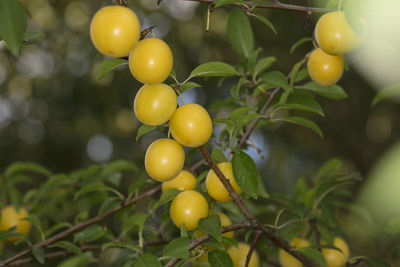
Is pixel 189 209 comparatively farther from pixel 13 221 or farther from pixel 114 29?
pixel 13 221

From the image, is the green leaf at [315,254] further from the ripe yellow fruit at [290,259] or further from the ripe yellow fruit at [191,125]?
the ripe yellow fruit at [191,125]

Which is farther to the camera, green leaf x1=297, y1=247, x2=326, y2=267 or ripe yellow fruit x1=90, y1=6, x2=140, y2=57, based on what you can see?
green leaf x1=297, y1=247, x2=326, y2=267

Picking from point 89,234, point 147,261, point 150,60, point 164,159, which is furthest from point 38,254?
point 150,60

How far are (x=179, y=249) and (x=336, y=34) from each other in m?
0.51

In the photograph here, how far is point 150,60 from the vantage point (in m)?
0.65

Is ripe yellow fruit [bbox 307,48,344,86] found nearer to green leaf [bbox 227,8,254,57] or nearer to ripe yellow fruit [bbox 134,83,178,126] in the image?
green leaf [bbox 227,8,254,57]

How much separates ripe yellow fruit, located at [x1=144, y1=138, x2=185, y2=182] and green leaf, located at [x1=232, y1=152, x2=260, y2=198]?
0.36 feet

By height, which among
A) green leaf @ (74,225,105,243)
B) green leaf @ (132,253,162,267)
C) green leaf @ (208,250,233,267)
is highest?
green leaf @ (208,250,233,267)

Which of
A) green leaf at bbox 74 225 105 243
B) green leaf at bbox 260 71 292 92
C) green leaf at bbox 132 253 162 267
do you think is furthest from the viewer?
green leaf at bbox 74 225 105 243

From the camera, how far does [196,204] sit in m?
0.83

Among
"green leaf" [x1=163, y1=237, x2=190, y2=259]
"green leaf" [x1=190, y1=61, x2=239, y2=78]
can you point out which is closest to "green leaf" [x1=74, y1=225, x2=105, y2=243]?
"green leaf" [x1=163, y1=237, x2=190, y2=259]

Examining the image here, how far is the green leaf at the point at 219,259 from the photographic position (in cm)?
72

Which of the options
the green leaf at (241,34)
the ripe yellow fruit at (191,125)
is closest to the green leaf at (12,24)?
the ripe yellow fruit at (191,125)

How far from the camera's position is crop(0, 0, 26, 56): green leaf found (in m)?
0.54
